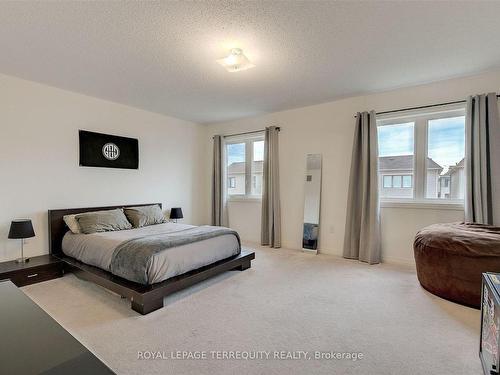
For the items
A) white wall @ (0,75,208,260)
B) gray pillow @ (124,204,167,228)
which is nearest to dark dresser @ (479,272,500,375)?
gray pillow @ (124,204,167,228)

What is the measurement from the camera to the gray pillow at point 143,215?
4125 mm

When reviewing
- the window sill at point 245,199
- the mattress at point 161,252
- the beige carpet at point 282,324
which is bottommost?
the beige carpet at point 282,324

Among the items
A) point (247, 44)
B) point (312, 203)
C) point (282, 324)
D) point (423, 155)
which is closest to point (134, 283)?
point (282, 324)

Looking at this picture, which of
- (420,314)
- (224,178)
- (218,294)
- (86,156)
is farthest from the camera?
(224,178)

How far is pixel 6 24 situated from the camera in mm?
2240

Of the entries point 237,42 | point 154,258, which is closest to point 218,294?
point 154,258

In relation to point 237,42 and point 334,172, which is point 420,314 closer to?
point 334,172

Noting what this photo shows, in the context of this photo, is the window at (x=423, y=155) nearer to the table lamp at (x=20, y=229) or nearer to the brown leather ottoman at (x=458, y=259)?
the brown leather ottoman at (x=458, y=259)

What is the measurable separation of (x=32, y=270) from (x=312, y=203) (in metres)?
4.03

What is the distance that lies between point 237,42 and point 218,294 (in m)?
2.61

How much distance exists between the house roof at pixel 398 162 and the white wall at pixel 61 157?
392 centimetres

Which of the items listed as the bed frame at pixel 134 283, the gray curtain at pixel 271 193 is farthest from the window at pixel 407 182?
the bed frame at pixel 134 283

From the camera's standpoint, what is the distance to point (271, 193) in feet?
16.1

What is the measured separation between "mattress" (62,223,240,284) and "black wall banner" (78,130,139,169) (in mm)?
1189
